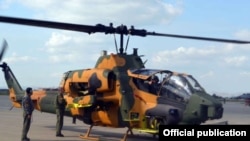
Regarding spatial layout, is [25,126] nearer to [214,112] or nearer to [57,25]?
[57,25]

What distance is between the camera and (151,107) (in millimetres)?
13547

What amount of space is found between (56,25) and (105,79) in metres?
3.16

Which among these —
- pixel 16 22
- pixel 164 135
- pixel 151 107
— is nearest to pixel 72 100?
pixel 151 107

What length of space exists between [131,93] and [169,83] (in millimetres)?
1311

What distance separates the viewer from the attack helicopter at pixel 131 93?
507 inches

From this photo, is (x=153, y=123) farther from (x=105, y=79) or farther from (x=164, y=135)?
(x=164, y=135)

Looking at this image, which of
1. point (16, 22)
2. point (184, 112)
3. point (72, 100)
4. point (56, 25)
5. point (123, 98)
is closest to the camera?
point (16, 22)

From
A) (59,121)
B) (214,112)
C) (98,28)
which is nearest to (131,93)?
(98,28)

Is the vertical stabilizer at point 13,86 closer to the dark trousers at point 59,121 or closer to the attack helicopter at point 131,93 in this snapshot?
the dark trousers at point 59,121

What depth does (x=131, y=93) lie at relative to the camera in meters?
14.1

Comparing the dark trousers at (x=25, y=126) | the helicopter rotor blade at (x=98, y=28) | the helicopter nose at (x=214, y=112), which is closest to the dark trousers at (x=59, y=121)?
the dark trousers at (x=25, y=126)

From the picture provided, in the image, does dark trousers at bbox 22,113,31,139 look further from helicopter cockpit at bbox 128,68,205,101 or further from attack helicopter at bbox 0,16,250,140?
helicopter cockpit at bbox 128,68,205,101

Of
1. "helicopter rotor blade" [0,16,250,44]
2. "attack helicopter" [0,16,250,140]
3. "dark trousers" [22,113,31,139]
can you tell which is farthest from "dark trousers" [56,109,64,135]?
"helicopter rotor blade" [0,16,250,44]

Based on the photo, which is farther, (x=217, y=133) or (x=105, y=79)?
(x=105, y=79)
